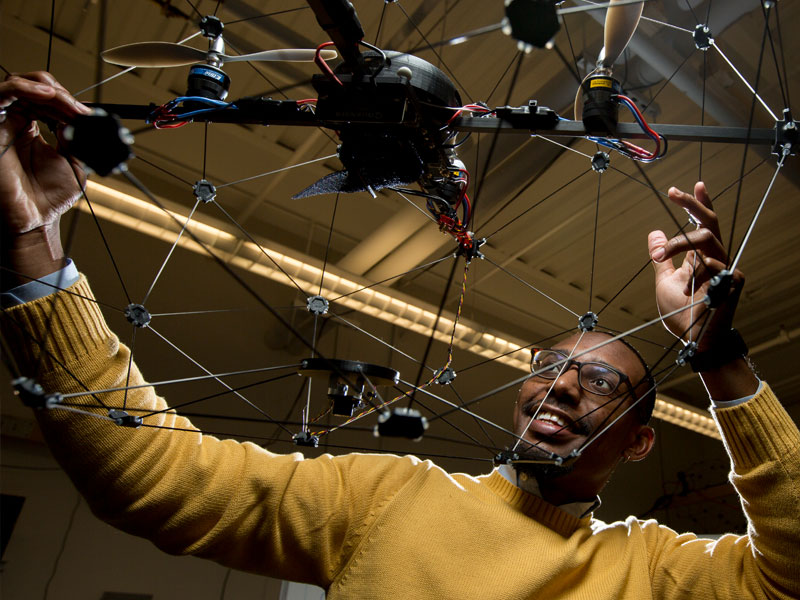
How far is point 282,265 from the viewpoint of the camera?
8.64 feet

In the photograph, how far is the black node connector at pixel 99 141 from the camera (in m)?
A: 0.52

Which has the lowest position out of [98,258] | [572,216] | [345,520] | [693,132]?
[345,520]

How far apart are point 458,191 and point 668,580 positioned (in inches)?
28.9

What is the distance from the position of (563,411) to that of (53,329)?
0.84 m

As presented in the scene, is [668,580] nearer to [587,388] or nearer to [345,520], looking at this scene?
[587,388]

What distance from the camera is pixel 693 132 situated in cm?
78

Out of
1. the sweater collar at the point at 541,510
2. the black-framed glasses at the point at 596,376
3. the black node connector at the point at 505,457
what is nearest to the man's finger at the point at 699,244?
the black node connector at the point at 505,457

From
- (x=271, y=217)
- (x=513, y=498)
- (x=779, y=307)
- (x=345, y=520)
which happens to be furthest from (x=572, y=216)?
(x=345, y=520)

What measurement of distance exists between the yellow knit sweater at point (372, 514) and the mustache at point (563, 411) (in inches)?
5.8

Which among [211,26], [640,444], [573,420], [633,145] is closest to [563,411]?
[573,420]

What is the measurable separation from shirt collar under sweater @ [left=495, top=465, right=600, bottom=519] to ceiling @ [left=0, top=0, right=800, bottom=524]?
355 mm

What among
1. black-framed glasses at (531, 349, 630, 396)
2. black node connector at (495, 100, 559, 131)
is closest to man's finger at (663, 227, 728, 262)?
black node connector at (495, 100, 559, 131)

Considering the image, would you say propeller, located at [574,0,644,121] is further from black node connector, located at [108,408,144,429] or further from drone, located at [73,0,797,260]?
black node connector, located at [108,408,144,429]

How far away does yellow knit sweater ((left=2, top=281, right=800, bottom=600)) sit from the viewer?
0.83 metres
